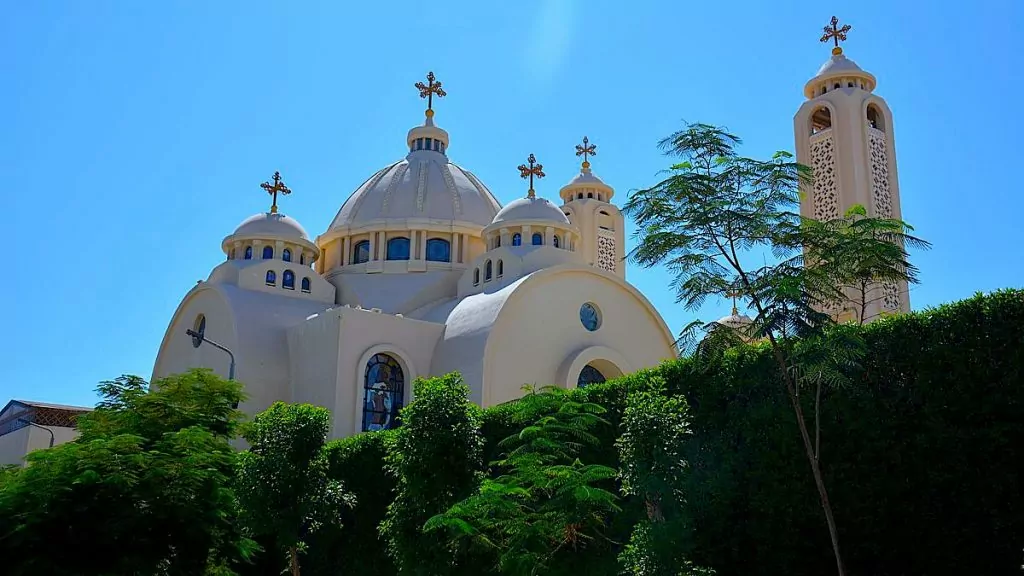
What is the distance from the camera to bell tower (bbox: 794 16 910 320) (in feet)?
83.2

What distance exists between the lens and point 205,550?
14297 mm

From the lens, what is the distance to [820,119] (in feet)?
91.4

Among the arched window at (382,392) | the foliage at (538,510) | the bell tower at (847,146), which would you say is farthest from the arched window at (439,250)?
the foliage at (538,510)

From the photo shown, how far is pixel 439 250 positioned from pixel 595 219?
695cm

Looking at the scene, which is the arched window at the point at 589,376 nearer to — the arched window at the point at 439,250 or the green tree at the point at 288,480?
the arched window at the point at 439,250

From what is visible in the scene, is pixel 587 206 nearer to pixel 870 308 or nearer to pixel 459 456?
pixel 870 308

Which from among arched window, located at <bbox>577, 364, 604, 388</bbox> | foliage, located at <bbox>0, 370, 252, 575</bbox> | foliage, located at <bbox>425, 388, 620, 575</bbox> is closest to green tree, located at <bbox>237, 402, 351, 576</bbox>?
foliage, located at <bbox>0, 370, 252, 575</bbox>

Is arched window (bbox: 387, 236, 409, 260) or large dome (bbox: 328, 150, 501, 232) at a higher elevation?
Result: large dome (bbox: 328, 150, 501, 232)

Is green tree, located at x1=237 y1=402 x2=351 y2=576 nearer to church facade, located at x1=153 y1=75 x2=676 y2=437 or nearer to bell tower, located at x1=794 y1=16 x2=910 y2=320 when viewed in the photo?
church facade, located at x1=153 y1=75 x2=676 y2=437

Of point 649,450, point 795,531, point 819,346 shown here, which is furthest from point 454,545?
point 819,346

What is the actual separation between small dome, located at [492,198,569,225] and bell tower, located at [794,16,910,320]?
6.88 metres

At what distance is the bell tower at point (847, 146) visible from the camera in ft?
83.2

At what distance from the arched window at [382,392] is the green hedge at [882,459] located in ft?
38.3

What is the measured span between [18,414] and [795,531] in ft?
93.5
